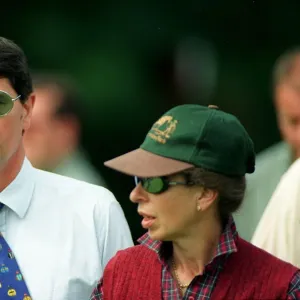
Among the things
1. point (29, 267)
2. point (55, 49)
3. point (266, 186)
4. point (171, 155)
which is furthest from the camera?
point (55, 49)

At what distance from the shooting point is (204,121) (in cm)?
316

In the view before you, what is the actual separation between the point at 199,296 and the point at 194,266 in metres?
0.11

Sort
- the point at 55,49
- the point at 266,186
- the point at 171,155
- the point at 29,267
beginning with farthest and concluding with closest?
1. the point at 55,49
2. the point at 266,186
3. the point at 29,267
4. the point at 171,155

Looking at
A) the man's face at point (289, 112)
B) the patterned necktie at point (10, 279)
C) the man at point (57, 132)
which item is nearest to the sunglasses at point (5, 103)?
the patterned necktie at point (10, 279)

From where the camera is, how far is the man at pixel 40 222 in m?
3.49

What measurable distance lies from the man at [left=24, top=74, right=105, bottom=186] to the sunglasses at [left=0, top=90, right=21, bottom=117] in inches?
50.0

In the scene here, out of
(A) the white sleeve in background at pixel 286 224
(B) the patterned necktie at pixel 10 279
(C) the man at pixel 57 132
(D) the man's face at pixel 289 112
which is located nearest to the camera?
(B) the patterned necktie at pixel 10 279

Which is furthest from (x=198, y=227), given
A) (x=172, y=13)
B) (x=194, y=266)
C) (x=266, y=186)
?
(x=172, y=13)

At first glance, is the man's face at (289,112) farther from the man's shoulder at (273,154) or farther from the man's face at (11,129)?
the man's face at (11,129)

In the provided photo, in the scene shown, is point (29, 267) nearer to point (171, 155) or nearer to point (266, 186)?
point (171, 155)

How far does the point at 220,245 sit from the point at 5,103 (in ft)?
2.99

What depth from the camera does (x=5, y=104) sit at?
3512 mm

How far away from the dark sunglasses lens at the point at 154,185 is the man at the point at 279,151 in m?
1.33

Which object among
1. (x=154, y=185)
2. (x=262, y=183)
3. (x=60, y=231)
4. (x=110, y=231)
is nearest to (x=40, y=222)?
(x=60, y=231)
